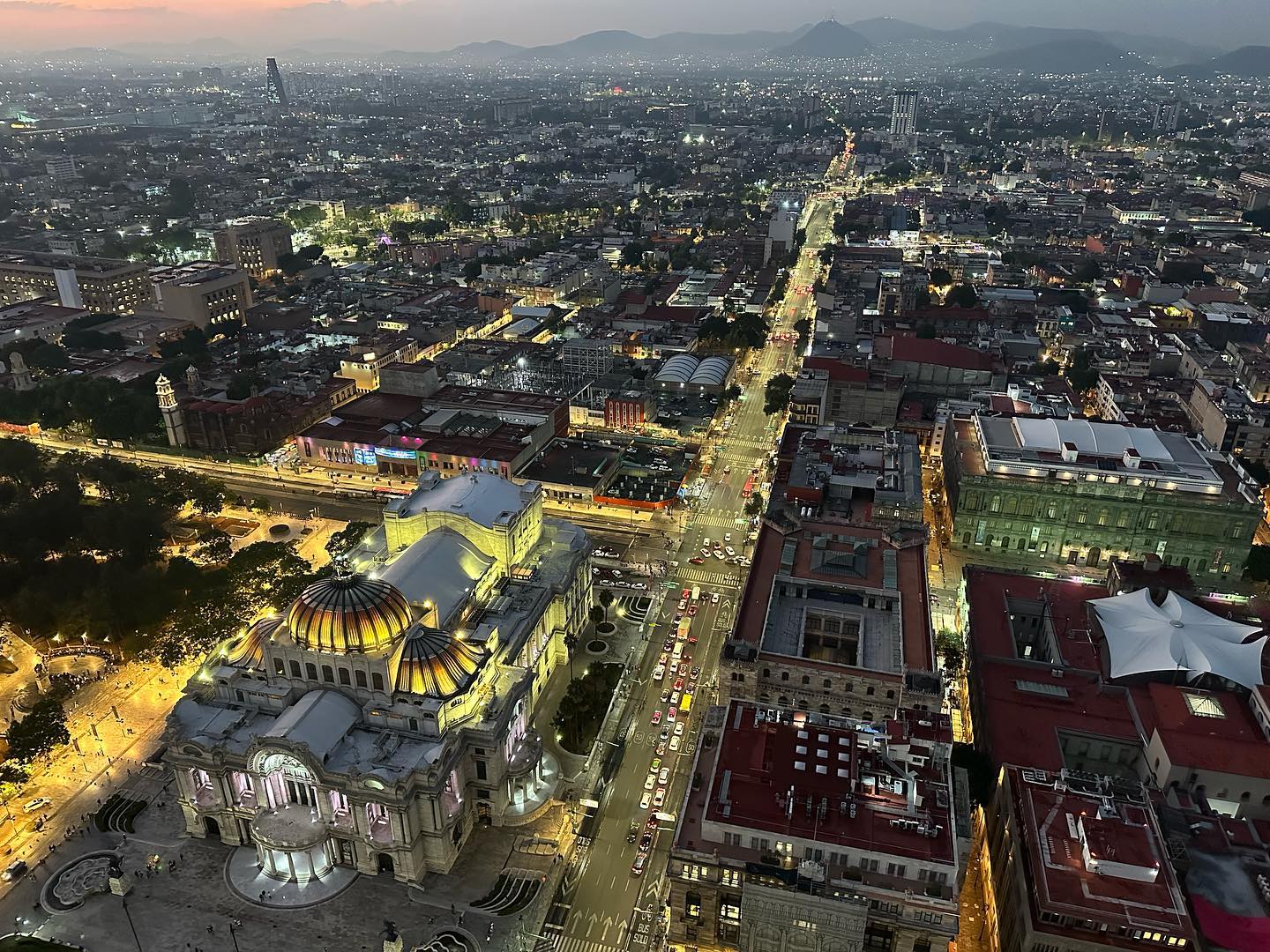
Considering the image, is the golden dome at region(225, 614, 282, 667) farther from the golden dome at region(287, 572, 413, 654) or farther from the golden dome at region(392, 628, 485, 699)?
the golden dome at region(392, 628, 485, 699)

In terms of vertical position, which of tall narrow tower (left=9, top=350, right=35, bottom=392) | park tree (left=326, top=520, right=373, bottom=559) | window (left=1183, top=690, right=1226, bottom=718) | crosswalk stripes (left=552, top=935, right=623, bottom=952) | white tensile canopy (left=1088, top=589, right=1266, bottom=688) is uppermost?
tall narrow tower (left=9, top=350, right=35, bottom=392)

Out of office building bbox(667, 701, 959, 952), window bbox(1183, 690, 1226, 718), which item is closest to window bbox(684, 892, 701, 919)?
office building bbox(667, 701, 959, 952)

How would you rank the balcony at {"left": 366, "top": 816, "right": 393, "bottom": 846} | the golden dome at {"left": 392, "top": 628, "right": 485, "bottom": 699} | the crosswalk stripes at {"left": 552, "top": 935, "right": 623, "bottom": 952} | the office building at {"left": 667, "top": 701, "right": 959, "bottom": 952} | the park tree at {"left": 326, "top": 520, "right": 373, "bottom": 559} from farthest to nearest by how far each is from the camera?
1. the park tree at {"left": 326, "top": 520, "right": 373, "bottom": 559}
2. the golden dome at {"left": 392, "top": 628, "right": 485, "bottom": 699}
3. the balcony at {"left": 366, "top": 816, "right": 393, "bottom": 846}
4. the crosswalk stripes at {"left": 552, "top": 935, "right": 623, "bottom": 952}
5. the office building at {"left": 667, "top": 701, "right": 959, "bottom": 952}

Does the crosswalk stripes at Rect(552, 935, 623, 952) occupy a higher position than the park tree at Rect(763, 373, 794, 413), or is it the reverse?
the park tree at Rect(763, 373, 794, 413)

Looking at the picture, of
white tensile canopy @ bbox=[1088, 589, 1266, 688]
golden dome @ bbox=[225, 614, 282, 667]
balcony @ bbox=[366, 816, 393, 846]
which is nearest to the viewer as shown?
balcony @ bbox=[366, 816, 393, 846]

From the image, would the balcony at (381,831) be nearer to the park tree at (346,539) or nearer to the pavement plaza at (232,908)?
the pavement plaza at (232,908)

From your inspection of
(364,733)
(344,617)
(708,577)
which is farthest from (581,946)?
(708,577)
